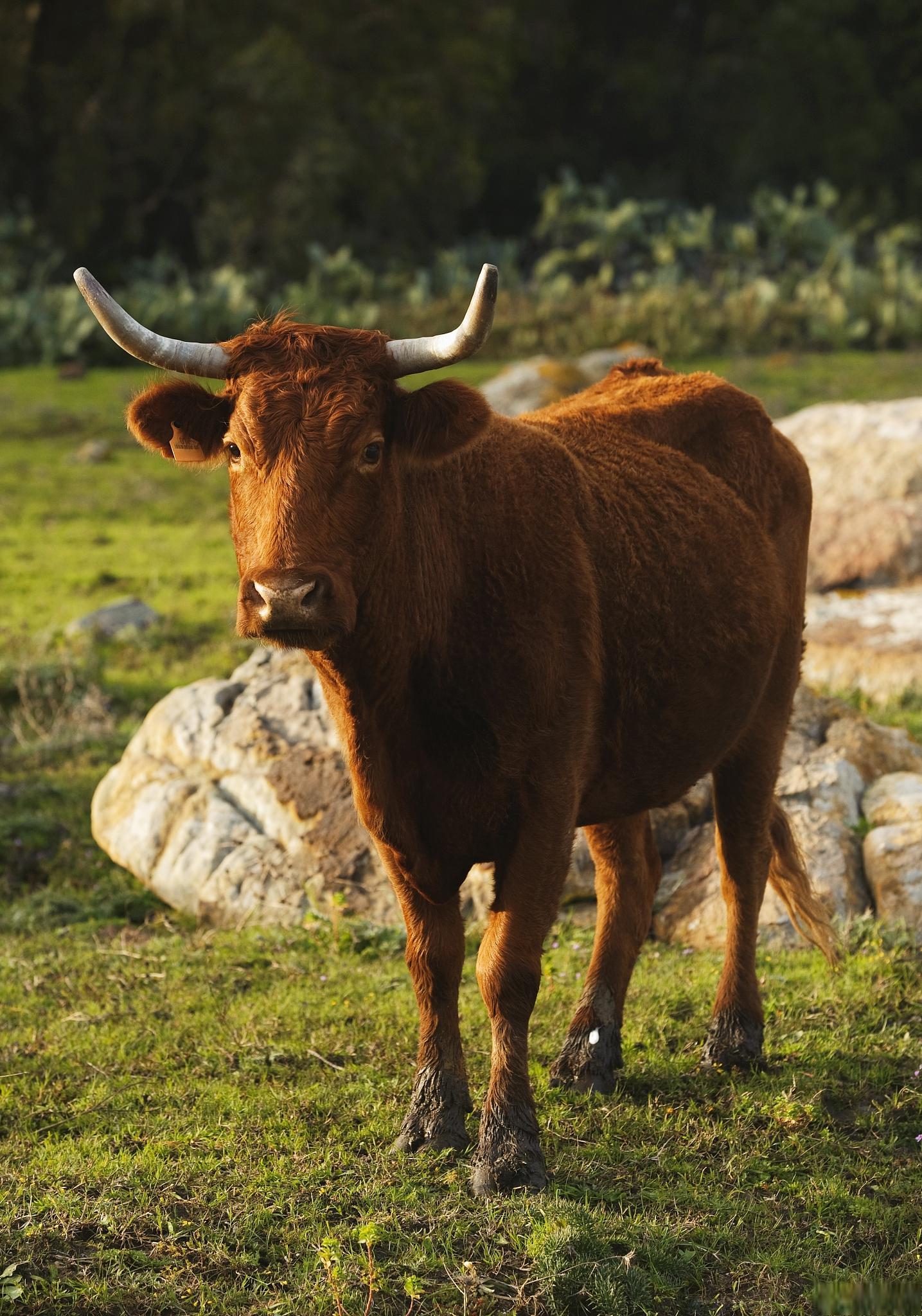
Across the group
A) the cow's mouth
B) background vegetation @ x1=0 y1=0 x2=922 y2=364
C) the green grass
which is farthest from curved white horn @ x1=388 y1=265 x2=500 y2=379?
background vegetation @ x1=0 y1=0 x2=922 y2=364

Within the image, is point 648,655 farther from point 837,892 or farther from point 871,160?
point 871,160

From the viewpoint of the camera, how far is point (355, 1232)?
4320 millimetres

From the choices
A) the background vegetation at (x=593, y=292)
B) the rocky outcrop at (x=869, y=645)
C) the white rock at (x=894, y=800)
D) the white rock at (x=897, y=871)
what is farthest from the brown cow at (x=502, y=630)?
the background vegetation at (x=593, y=292)

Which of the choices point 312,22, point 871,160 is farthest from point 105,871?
point 871,160

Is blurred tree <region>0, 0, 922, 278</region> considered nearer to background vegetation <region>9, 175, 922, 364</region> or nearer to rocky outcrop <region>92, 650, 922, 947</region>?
background vegetation <region>9, 175, 922, 364</region>

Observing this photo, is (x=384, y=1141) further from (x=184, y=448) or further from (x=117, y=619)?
(x=117, y=619)

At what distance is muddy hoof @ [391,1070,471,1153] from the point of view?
505 cm

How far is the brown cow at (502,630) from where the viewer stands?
4320mm

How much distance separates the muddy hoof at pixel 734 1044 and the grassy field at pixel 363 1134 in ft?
0.29

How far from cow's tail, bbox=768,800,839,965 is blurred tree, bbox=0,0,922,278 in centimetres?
2598

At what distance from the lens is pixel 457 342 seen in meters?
4.24

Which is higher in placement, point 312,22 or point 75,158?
point 312,22

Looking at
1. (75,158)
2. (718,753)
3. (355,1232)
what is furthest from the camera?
(75,158)

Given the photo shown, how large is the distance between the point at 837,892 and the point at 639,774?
198 cm
